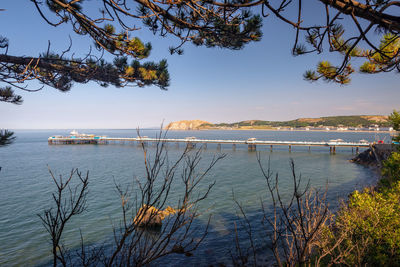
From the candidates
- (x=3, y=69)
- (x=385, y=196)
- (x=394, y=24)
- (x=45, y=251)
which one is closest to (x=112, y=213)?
(x=45, y=251)

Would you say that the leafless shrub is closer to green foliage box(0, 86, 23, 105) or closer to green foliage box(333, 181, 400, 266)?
green foliage box(0, 86, 23, 105)

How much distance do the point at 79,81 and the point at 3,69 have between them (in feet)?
6.94

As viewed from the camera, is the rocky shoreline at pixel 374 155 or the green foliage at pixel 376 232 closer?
the green foliage at pixel 376 232

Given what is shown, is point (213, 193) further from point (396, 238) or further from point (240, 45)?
point (240, 45)

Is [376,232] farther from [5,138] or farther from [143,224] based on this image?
[143,224]

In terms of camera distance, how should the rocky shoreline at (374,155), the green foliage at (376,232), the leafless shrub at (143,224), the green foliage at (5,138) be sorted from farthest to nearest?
the rocky shoreline at (374,155) → the green foliage at (376,232) → the green foliage at (5,138) → the leafless shrub at (143,224)

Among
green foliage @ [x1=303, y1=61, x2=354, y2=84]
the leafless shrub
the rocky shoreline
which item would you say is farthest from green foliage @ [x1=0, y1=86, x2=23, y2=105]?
the rocky shoreline

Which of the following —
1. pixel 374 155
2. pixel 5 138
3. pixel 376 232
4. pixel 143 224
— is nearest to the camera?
pixel 5 138

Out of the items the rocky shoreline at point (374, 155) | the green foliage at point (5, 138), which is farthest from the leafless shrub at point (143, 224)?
the rocky shoreline at point (374, 155)

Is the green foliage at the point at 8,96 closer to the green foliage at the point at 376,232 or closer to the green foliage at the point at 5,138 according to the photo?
the green foliage at the point at 5,138

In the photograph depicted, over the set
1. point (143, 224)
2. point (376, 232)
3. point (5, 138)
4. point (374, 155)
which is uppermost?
point (5, 138)

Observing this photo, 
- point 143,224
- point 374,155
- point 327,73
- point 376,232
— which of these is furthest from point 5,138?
point 374,155

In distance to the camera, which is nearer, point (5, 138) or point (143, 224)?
point (5, 138)

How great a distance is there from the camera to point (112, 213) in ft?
50.2
